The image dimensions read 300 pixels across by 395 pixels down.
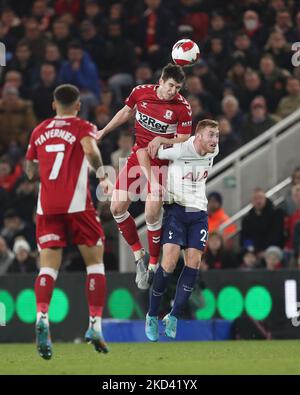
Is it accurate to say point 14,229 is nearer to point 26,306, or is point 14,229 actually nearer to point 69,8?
point 26,306

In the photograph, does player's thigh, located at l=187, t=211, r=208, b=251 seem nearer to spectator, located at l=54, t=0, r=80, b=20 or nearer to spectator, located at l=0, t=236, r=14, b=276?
spectator, located at l=0, t=236, r=14, b=276

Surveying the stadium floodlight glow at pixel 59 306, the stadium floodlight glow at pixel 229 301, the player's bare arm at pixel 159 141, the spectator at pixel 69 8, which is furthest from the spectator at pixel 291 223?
the spectator at pixel 69 8

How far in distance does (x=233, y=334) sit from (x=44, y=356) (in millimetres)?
5479

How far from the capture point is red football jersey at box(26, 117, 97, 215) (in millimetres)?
12094

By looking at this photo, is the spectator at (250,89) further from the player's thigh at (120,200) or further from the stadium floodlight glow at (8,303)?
the player's thigh at (120,200)

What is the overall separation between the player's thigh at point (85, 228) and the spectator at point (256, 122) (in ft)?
25.0

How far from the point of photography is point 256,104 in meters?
19.4

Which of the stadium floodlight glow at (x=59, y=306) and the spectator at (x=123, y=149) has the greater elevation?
the spectator at (x=123, y=149)

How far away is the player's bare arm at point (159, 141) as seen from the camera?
1367 centimetres

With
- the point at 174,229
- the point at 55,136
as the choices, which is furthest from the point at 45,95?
the point at 55,136

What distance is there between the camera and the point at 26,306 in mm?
17438

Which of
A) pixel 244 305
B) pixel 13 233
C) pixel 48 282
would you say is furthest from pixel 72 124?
pixel 13 233

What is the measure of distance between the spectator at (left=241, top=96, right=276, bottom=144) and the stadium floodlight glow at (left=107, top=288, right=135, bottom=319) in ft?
11.7
